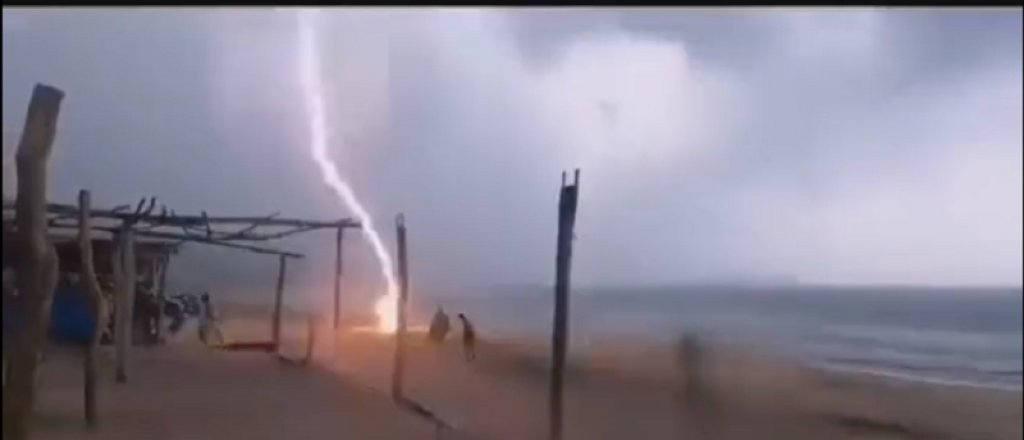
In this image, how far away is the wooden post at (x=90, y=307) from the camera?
256cm

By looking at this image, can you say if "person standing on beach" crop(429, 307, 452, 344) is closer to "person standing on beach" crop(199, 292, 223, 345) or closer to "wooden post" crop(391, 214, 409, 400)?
"wooden post" crop(391, 214, 409, 400)

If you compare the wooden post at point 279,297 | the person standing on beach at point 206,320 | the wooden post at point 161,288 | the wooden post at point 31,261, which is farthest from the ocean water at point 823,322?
the wooden post at point 31,261

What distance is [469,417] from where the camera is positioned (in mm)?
3039

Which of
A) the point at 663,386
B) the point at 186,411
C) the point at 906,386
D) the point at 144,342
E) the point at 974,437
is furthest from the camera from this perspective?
the point at 906,386

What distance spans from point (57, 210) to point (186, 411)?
61cm

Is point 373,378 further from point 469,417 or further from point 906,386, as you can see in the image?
point 906,386

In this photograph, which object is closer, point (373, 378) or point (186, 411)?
point (186, 411)

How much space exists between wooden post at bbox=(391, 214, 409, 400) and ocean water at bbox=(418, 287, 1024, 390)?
0.06 meters

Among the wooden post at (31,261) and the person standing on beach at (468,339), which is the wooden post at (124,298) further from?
the wooden post at (31,261)

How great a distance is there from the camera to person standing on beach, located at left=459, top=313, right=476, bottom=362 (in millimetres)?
2777

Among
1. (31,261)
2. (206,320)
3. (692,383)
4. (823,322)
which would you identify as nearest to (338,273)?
(206,320)

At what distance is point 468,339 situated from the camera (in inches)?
A: 116

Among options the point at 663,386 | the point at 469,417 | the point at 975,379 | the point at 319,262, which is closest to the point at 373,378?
the point at 469,417

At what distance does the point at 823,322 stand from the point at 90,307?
41.3 feet
